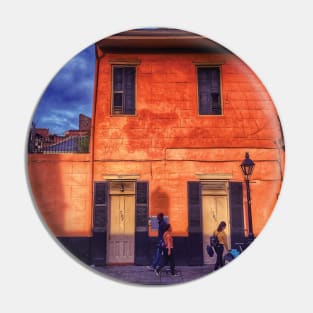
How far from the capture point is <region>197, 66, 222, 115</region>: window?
2578 mm

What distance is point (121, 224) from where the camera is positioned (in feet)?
7.91

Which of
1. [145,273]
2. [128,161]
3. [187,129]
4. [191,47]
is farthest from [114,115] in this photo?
[145,273]

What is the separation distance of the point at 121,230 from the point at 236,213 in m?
0.85

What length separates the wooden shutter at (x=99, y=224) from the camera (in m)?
2.38

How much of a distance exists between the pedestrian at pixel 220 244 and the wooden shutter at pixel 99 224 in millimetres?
804

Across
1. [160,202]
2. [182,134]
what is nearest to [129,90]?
[182,134]

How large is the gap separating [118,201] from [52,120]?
774 mm

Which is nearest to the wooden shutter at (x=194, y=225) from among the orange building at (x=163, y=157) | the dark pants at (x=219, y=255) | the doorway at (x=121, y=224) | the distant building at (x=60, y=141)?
the orange building at (x=163, y=157)

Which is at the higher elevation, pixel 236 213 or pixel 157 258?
pixel 236 213

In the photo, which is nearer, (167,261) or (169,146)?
(167,261)

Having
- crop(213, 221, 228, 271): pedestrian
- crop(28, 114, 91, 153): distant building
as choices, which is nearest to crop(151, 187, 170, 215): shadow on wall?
crop(213, 221, 228, 271): pedestrian

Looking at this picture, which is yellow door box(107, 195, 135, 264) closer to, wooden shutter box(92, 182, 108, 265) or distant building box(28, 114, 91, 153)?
wooden shutter box(92, 182, 108, 265)

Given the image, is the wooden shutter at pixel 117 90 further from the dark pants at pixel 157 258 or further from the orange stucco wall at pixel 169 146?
the dark pants at pixel 157 258

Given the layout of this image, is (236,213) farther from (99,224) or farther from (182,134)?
(99,224)
